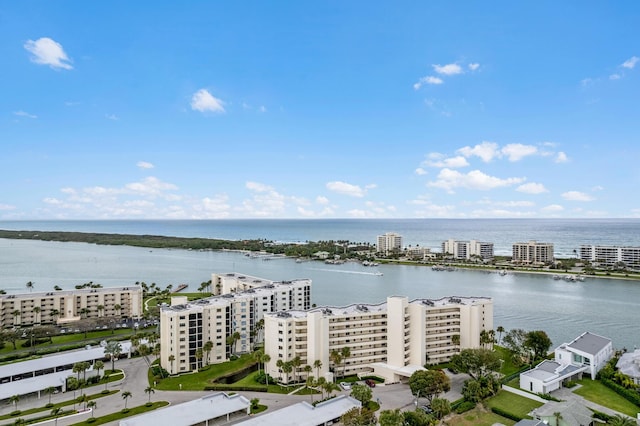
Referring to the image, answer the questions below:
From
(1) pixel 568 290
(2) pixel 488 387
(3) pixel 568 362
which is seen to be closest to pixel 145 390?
(2) pixel 488 387

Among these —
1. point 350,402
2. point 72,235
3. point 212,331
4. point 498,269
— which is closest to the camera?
point 350,402

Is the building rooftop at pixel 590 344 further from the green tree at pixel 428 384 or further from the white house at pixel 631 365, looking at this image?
the green tree at pixel 428 384

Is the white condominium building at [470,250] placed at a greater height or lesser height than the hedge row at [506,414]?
greater

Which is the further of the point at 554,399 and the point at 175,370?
the point at 175,370

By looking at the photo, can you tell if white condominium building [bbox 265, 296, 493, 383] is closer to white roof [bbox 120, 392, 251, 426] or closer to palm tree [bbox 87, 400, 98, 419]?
white roof [bbox 120, 392, 251, 426]

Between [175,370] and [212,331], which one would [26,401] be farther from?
[212,331]

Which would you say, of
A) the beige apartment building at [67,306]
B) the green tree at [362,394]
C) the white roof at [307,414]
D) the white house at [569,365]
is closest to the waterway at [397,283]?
the white house at [569,365]
